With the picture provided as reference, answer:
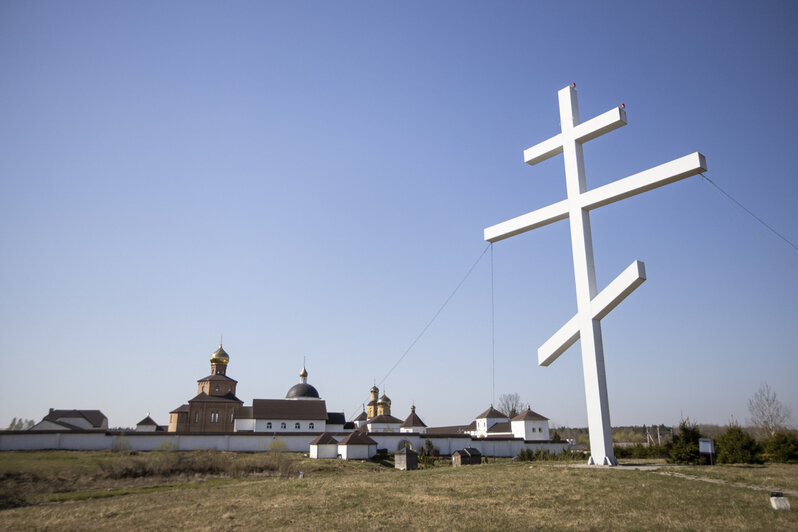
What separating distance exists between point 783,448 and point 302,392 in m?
54.7

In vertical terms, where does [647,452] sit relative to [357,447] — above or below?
above

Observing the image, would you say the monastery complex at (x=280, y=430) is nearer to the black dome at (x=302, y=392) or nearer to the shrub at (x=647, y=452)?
the black dome at (x=302, y=392)

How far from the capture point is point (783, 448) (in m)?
22.4

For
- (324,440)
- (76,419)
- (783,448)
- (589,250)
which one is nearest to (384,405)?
(324,440)

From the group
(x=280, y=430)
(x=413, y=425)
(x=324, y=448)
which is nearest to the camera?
(x=324, y=448)

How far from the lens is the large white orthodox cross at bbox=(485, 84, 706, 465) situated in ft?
41.0

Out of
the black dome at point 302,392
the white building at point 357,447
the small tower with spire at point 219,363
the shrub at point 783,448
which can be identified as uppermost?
the small tower with spire at point 219,363

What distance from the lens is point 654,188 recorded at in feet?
40.8

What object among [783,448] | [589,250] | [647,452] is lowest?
[647,452]

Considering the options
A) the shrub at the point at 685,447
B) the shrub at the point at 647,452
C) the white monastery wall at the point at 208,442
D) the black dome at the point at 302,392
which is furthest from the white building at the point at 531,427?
the shrub at the point at 685,447

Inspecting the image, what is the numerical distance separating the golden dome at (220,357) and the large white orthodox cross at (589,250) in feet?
182

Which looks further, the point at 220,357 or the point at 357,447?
the point at 220,357

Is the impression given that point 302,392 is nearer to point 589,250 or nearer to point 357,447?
point 357,447

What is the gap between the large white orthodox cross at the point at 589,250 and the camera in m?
12.5
